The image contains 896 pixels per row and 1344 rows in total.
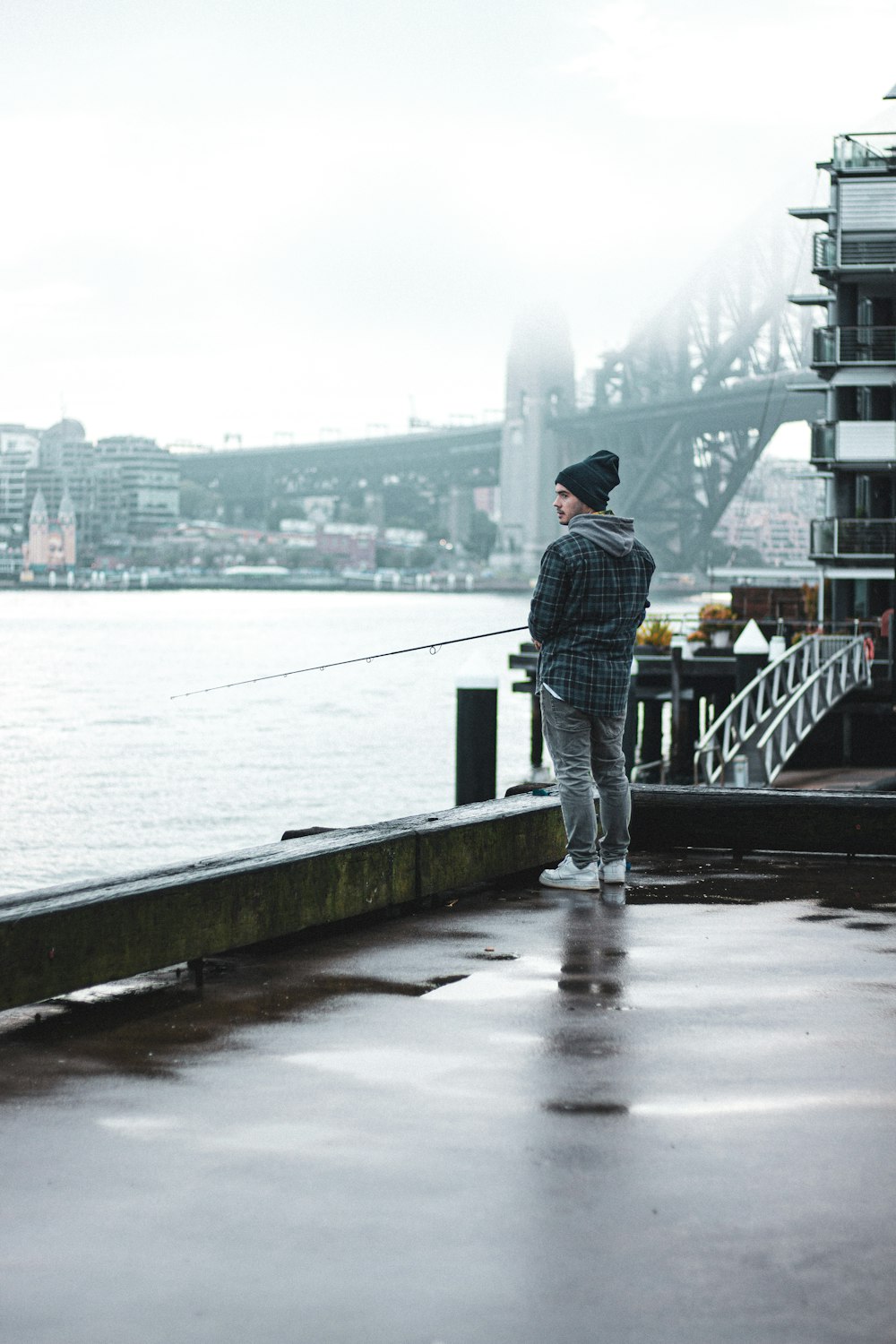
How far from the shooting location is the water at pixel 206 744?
26891 mm

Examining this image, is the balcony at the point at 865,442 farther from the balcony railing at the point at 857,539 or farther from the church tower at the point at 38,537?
the church tower at the point at 38,537

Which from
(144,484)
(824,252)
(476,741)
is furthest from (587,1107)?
(144,484)

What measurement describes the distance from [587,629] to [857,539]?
111ft

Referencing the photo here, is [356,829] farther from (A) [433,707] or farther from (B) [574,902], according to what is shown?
(A) [433,707]

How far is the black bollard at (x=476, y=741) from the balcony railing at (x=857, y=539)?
3085 cm

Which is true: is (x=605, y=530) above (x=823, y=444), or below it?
below

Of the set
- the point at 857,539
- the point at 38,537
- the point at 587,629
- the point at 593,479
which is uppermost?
the point at 38,537

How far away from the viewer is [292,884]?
15.9 feet

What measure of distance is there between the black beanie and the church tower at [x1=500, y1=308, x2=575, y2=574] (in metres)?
105

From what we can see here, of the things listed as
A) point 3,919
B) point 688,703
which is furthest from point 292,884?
point 688,703

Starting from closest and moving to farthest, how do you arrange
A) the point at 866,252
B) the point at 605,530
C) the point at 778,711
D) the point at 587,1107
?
the point at 587,1107
the point at 605,530
the point at 778,711
the point at 866,252

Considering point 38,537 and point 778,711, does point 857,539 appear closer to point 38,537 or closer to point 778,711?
point 778,711

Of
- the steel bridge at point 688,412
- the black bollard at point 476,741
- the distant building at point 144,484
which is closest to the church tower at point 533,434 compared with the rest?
the steel bridge at point 688,412

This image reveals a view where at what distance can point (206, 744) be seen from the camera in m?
41.1
